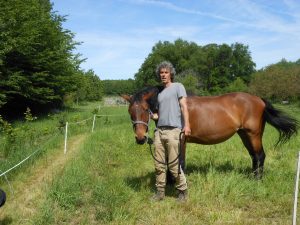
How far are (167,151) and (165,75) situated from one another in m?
1.18

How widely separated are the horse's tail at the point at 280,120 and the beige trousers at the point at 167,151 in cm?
267

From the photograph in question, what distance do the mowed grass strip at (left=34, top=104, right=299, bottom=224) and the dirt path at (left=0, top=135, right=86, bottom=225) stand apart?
264mm

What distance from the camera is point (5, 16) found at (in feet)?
60.4

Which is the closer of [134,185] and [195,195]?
[195,195]

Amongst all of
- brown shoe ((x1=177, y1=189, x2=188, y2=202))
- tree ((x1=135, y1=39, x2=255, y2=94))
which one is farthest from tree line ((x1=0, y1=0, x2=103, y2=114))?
tree ((x1=135, y1=39, x2=255, y2=94))

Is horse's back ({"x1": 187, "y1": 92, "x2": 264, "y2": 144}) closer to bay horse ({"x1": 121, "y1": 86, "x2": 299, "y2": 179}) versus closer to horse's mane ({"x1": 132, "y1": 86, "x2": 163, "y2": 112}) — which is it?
bay horse ({"x1": 121, "y1": 86, "x2": 299, "y2": 179})

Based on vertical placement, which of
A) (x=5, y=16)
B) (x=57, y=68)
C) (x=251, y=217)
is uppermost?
(x=5, y=16)

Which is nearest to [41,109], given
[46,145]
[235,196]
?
[46,145]

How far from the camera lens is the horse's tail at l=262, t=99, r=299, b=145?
7098 millimetres

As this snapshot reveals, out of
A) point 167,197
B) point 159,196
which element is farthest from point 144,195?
point 167,197

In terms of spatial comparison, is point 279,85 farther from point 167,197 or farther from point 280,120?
point 167,197

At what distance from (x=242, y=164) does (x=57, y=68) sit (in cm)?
2007

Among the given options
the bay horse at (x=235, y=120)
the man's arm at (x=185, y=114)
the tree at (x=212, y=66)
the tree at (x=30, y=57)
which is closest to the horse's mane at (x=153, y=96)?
the man's arm at (x=185, y=114)

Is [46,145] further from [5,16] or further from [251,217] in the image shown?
[5,16]
